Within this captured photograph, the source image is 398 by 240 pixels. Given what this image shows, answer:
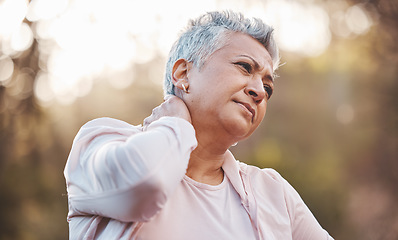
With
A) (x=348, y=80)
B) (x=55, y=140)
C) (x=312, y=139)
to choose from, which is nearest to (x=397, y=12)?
(x=348, y=80)

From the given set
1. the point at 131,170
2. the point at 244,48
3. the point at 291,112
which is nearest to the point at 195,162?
the point at 244,48

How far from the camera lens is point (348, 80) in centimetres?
976

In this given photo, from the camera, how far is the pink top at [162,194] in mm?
943

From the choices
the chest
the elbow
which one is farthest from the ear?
the elbow

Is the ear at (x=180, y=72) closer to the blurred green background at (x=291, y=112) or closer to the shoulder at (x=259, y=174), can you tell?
the shoulder at (x=259, y=174)

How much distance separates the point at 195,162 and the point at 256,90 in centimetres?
32

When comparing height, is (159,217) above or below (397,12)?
below

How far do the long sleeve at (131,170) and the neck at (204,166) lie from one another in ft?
1.15

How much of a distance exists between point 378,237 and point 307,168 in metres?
2.19

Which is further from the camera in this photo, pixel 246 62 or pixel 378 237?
pixel 378 237

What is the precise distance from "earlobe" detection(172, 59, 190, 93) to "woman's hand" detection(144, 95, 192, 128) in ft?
0.31

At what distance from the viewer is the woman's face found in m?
1.35

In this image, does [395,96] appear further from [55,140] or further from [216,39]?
[216,39]

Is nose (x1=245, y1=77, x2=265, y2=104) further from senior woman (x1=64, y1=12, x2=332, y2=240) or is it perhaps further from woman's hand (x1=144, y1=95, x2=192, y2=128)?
woman's hand (x1=144, y1=95, x2=192, y2=128)
